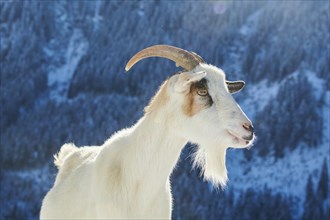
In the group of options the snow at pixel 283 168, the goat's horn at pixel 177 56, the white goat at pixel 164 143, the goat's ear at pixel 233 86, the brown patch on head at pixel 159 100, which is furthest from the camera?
the snow at pixel 283 168

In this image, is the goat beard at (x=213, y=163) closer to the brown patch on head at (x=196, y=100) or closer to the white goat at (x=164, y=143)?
the white goat at (x=164, y=143)

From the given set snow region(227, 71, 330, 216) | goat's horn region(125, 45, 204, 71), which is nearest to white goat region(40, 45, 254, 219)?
goat's horn region(125, 45, 204, 71)

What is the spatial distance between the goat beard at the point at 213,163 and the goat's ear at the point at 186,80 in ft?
2.26

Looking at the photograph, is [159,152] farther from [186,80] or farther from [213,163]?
[186,80]

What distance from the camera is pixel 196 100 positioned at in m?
6.29

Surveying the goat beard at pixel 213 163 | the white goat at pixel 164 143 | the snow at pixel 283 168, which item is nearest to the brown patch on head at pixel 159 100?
the white goat at pixel 164 143

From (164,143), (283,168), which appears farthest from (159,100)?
(283,168)

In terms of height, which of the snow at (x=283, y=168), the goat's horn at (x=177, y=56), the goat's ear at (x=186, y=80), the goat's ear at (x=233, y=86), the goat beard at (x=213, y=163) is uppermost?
the snow at (x=283, y=168)

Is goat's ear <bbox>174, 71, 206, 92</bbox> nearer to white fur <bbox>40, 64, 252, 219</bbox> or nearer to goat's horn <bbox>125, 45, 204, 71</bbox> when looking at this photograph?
white fur <bbox>40, 64, 252, 219</bbox>

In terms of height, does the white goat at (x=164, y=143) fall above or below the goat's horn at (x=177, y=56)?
below

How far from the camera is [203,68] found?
661 cm

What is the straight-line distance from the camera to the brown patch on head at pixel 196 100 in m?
6.26

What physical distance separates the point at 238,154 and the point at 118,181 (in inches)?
6888

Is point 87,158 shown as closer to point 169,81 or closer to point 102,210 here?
point 102,210
